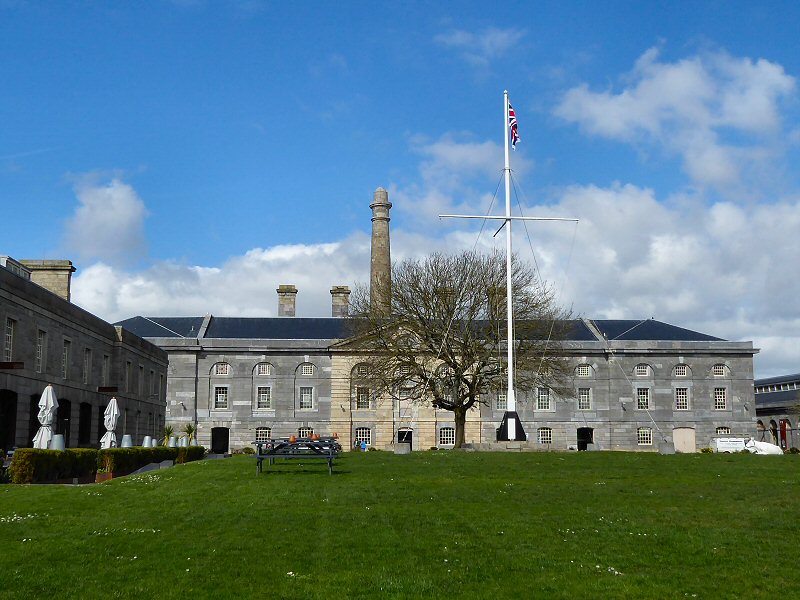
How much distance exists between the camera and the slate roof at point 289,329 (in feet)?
259

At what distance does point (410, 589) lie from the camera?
386 inches

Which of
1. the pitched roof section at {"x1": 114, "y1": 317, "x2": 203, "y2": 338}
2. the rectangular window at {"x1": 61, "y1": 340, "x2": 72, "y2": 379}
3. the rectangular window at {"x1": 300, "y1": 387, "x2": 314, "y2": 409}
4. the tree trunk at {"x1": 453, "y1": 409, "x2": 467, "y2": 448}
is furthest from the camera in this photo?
the pitched roof section at {"x1": 114, "y1": 317, "x2": 203, "y2": 338}

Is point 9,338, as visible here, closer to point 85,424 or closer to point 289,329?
point 85,424

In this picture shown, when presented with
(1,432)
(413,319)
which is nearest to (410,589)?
(1,432)

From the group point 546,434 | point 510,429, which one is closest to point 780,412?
point 546,434

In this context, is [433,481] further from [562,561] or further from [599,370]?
[599,370]

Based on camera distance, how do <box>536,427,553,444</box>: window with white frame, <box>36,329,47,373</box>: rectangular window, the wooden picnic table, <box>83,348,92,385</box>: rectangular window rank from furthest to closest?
<box>536,427,553,444</box>: window with white frame → <box>83,348,92,385</box>: rectangular window → <box>36,329,47,373</box>: rectangular window → the wooden picnic table

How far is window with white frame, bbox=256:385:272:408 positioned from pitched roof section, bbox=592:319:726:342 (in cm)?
3007

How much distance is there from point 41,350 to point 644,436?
54356 mm

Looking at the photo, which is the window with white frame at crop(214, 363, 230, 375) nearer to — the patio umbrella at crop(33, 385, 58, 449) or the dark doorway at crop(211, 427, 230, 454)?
the dark doorway at crop(211, 427, 230, 454)

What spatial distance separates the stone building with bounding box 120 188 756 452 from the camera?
7569cm

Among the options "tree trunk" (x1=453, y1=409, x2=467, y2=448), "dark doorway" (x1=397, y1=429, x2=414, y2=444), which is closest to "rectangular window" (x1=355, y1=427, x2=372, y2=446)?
"dark doorway" (x1=397, y1=429, x2=414, y2=444)

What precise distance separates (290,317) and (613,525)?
227 ft

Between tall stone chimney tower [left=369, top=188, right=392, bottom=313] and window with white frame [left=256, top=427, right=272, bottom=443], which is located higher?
tall stone chimney tower [left=369, top=188, right=392, bottom=313]
